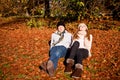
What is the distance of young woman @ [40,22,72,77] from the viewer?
7877mm

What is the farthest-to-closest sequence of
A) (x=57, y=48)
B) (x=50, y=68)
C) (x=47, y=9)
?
(x=47, y=9) → (x=57, y=48) → (x=50, y=68)

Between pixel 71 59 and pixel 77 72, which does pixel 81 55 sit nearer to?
pixel 71 59

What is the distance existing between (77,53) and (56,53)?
73 cm

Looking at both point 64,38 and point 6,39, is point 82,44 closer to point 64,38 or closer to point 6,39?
point 64,38

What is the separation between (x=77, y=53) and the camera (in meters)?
8.37

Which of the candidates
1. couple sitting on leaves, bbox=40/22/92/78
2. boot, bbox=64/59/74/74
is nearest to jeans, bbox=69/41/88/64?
couple sitting on leaves, bbox=40/22/92/78

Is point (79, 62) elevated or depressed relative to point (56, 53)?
depressed

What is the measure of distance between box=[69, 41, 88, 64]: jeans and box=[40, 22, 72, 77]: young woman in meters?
0.50

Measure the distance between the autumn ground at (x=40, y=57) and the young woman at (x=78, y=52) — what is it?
1.27ft

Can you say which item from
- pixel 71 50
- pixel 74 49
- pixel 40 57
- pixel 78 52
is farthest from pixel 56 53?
pixel 40 57

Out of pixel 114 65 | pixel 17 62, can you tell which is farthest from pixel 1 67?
pixel 114 65

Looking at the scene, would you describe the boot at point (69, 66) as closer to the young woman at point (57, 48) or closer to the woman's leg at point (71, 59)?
the woman's leg at point (71, 59)

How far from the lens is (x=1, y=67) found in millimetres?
8867

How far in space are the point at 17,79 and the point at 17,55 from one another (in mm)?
2388
